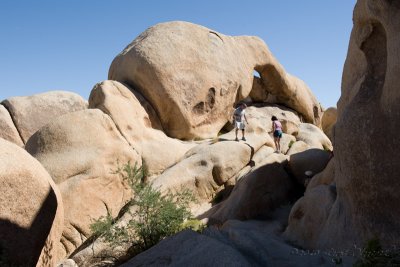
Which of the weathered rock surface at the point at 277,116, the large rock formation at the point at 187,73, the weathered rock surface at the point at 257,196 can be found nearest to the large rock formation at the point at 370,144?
the weathered rock surface at the point at 257,196

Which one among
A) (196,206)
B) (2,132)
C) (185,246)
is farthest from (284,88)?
(185,246)

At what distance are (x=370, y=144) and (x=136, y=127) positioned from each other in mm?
10129

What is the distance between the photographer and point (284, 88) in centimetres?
2442

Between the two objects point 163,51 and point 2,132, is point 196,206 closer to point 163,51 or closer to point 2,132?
point 163,51

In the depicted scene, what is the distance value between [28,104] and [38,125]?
1228 millimetres

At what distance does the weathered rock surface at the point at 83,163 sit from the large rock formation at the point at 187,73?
359 cm

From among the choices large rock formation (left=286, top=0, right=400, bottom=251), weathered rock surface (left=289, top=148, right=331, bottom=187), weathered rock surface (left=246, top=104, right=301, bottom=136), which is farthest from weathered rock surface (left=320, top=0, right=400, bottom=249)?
weathered rock surface (left=246, top=104, right=301, bottom=136)

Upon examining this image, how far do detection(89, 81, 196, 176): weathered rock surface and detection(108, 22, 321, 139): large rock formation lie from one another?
46.1 inches

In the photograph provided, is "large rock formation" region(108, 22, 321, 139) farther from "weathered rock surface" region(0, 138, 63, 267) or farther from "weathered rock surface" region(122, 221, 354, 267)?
"weathered rock surface" region(122, 221, 354, 267)

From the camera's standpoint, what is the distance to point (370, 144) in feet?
26.9

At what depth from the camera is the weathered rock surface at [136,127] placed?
16.0 metres

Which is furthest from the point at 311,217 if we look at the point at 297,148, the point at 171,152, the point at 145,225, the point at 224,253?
the point at 297,148

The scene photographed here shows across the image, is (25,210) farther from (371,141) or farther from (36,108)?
(36,108)

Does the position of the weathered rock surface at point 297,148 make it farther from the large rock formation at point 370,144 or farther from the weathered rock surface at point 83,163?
the large rock formation at point 370,144
